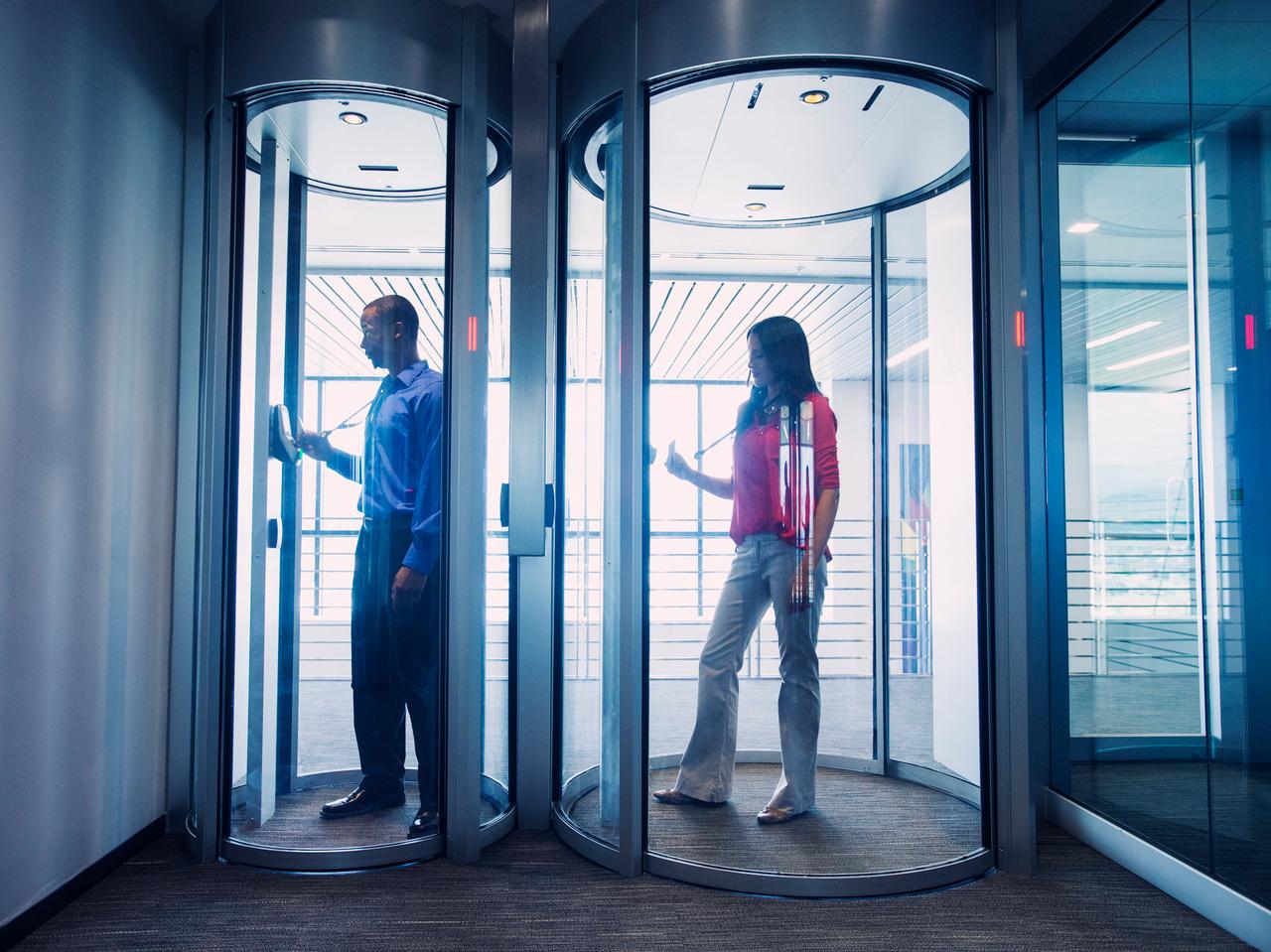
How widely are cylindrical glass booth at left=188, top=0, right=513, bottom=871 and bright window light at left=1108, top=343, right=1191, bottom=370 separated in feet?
6.13

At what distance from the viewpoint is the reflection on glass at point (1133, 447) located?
Answer: 8.28 feet

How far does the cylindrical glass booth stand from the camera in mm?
2646

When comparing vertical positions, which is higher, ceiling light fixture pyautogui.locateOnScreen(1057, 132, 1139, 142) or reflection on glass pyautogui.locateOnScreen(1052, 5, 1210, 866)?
ceiling light fixture pyautogui.locateOnScreen(1057, 132, 1139, 142)

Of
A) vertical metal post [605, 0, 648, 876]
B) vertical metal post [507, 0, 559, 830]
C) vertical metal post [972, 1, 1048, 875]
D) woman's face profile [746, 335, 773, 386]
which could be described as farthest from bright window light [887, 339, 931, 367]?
vertical metal post [507, 0, 559, 830]

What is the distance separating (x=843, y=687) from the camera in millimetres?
2604

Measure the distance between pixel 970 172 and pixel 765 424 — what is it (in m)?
0.95

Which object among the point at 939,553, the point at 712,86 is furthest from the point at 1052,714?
the point at 712,86

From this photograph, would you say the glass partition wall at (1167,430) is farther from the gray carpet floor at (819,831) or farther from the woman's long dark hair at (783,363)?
the woman's long dark hair at (783,363)

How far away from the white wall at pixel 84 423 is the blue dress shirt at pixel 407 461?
2.02 ft

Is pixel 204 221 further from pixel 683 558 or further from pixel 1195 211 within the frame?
pixel 1195 211

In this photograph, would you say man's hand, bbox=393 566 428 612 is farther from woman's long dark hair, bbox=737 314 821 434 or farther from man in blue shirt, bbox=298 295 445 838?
woman's long dark hair, bbox=737 314 821 434

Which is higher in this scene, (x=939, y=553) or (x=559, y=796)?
(x=939, y=553)

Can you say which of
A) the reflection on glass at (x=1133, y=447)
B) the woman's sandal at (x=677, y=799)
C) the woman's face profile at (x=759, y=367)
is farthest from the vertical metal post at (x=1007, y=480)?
the woman's sandal at (x=677, y=799)

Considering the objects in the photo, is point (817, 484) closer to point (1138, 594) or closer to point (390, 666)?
point (1138, 594)
